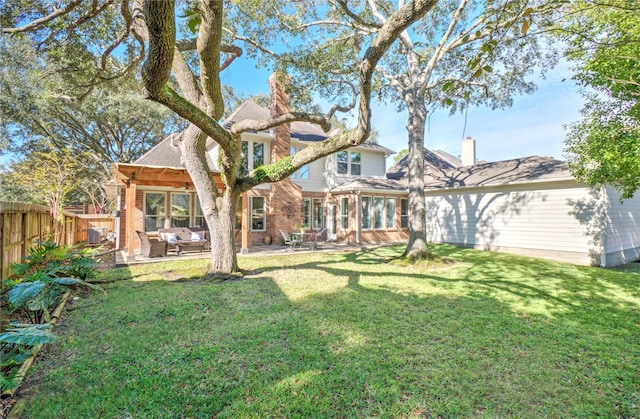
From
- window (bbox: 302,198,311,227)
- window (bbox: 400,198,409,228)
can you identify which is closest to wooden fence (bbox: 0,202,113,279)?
window (bbox: 302,198,311,227)

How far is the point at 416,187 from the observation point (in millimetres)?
9859

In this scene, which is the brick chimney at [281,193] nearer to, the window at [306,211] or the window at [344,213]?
the window at [306,211]

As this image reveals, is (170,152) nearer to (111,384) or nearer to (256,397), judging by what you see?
(111,384)

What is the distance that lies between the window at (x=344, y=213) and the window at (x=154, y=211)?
877 centimetres

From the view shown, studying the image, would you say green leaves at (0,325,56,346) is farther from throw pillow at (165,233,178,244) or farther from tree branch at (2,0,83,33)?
throw pillow at (165,233,178,244)

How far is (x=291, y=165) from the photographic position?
→ 7.30 meters

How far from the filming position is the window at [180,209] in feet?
43.2

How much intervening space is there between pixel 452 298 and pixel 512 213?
318 inches

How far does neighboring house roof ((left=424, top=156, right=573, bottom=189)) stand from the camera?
35.9 feet

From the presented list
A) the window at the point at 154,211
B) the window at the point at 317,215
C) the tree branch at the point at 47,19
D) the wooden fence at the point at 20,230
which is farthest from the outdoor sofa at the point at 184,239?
the tree branch at the point at 47,19

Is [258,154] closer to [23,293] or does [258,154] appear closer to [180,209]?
[180,209]

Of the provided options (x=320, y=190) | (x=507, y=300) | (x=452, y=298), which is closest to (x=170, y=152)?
(x=320, y=190)

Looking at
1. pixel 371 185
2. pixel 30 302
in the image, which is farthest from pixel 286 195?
pixel 30 302

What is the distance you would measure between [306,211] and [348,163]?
3.79 metres
